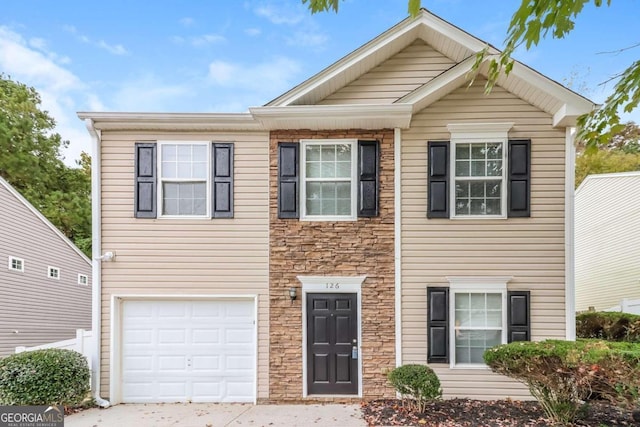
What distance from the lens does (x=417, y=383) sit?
541 cm

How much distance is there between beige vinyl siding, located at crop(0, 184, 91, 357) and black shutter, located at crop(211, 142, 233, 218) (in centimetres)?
711

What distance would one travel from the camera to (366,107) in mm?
5969

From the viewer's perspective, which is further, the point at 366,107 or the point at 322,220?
the point at 322,220

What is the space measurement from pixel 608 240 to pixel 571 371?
10.1 meters

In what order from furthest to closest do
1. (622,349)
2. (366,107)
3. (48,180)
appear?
(48,180), (366,107), (622,349)

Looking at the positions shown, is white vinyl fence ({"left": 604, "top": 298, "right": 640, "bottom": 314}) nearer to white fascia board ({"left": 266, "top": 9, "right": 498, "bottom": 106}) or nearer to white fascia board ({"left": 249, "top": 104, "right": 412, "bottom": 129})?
white fascia board ({"left": 266, "top": 9, "right": 498, "bottom": 106})

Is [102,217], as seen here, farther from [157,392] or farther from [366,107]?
[366,107]

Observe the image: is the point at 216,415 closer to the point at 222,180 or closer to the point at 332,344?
the point at 332,344

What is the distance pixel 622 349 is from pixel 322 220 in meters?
4.56

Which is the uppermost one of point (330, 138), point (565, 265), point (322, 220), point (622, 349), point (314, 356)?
point (330, 138)

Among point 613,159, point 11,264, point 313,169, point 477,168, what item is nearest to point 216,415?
point 313,169

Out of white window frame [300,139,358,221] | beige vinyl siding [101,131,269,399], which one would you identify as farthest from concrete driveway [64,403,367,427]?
white window frame [300,139,358,221]

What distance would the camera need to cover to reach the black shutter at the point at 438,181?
6312 millimetres

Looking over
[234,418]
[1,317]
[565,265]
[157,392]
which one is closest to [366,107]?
[565,265]
